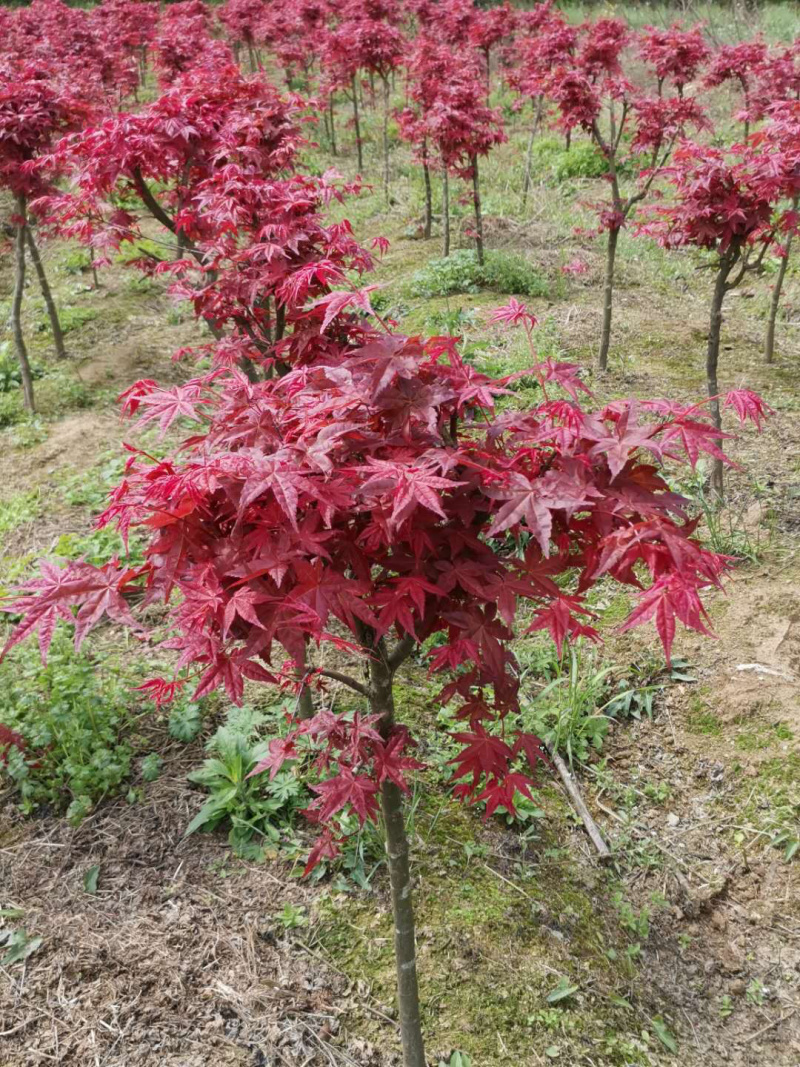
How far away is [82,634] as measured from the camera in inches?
54.1

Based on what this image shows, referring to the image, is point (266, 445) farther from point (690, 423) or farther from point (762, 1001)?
point (762, 1001)

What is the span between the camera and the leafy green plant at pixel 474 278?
23.1 ft

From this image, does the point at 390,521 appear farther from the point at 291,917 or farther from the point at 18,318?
the point at 18,318

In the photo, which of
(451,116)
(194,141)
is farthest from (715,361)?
(451,116)

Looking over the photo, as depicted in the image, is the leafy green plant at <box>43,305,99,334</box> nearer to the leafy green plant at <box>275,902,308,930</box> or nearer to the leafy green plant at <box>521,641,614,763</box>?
the leafy green plant at <box>521,641,614,763</box>

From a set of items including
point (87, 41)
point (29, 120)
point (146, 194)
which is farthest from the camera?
point (87, 41)

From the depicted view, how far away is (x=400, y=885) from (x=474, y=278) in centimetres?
621

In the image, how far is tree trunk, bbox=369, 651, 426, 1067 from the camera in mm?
1771

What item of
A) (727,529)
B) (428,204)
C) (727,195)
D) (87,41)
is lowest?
(727,529)

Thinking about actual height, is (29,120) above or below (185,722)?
above

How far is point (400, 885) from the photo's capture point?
6.15 feet

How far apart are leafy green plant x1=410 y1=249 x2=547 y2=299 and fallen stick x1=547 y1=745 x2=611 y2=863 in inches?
199

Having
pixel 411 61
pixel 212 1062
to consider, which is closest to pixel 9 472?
pixel 212 1062

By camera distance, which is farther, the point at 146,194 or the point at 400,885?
the point at 146,194
